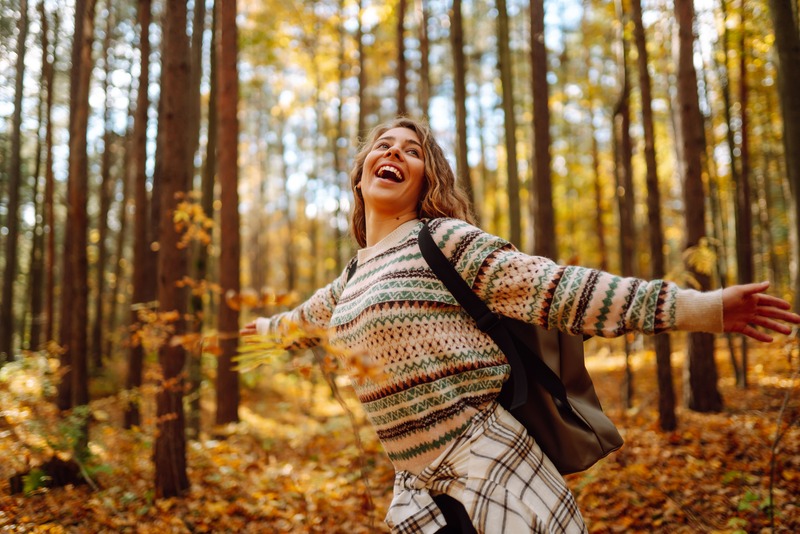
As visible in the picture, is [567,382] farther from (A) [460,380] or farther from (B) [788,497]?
(B) [788,497]

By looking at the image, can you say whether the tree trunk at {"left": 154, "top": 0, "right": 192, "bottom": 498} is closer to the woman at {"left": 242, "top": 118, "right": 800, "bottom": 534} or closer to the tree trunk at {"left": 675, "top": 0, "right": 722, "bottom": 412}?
the woman at {"left": 242, "top": 118, "right": 800, "bottom": 534}

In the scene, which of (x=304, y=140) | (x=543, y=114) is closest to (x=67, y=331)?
(x=543, y=114)

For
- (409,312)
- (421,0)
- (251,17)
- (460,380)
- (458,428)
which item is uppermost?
(251,17)

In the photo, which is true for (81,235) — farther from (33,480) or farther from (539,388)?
(539,388)

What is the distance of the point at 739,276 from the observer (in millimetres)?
9000

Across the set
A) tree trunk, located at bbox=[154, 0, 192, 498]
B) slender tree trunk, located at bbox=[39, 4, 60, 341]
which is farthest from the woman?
slender tree trunk, located at bbox=[39, 4, 60, 341]

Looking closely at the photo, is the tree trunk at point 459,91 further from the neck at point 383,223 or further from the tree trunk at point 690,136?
the neck at point 383,223

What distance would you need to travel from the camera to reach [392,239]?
1996mm

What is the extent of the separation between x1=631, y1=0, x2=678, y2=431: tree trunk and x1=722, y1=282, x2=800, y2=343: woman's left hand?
508cm

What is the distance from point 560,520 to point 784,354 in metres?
2.92

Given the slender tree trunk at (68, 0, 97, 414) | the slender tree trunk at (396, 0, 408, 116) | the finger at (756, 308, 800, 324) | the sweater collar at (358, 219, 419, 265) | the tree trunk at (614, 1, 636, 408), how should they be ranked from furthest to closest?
the slender tree trunk at (396, 0, 408, 116) < the tree trunk at (614, 1, 636, 408) < the slender tree trunk at (68, 0, 97, 414) < the sweater collar at (358, 219, 419, 265) < the finger at (756, 308, 800, 324)

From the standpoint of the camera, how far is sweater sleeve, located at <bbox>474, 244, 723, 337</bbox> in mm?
1432

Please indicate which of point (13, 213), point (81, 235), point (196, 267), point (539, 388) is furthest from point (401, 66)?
point (13, 213)

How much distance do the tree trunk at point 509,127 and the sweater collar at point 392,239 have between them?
527 centimetres
